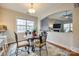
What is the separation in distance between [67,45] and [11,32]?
1411 millimetres

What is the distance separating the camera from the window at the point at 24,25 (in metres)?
2.20

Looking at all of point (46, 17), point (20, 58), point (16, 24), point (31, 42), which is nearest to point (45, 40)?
point (31, 42)

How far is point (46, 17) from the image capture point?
246cm

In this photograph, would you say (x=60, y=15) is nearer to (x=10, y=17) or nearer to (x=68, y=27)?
(x=68, y=27)

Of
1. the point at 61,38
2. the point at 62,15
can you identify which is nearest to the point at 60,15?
the point at 62,15

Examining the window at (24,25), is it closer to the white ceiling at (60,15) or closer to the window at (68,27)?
the white ceiling at (60,15)

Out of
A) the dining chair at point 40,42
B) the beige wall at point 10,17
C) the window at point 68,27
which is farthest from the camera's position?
the dining chair at point 40,42

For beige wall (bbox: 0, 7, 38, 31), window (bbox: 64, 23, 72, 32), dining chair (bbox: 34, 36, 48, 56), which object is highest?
beige wall (bbox: 0, 7, 38, 31)

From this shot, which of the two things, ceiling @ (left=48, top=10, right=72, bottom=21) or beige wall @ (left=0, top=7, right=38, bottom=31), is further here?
ceiling @ (left=48, top=10, right=72, bottom=21)

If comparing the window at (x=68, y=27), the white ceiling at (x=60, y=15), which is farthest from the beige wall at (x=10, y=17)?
the window at (x=68, y=27)

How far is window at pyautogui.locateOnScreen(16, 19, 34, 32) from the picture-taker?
220cm

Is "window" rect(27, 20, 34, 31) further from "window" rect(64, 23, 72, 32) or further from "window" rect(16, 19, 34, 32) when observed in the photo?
"window" rect(64, 23, 72, 32)

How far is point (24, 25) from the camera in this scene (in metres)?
2.19

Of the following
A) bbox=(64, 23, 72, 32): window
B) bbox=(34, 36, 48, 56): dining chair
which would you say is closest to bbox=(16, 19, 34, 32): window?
bbox=(34, 36, 48, 56): dining chair
